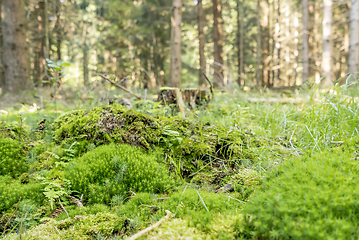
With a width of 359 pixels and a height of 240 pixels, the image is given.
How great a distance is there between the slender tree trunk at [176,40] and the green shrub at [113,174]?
7.87 meters

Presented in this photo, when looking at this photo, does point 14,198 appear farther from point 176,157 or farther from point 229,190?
point 229,190

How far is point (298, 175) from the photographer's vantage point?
1619 mm

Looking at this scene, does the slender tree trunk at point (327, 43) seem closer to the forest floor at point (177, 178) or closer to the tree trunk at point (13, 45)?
the forest floor at point (177, 178)

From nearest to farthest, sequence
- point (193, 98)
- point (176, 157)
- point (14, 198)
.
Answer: point (14, 198) → point (176, 157) → point (193, 98)

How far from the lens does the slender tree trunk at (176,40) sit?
9961 millimetres

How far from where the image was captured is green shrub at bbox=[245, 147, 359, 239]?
116 cm

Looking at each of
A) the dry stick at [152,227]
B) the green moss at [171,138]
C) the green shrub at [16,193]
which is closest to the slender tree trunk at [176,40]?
the green moss at [171,138]

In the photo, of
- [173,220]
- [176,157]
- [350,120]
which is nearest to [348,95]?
[350,120]

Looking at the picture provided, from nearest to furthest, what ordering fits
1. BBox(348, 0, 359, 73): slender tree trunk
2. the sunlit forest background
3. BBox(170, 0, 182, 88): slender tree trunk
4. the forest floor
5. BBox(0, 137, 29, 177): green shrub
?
the forest floor → BBox(0, 137, 29, 177): green shrub → the sunlit forest background → BBox(170, 0, 182, 88): slender tree trunk → BBox(348, 0, 359, 73): slender tree trunk

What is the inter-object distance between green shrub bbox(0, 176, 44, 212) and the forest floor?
0.01 meters

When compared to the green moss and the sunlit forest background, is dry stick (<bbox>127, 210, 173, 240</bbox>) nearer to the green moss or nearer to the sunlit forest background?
the green moss

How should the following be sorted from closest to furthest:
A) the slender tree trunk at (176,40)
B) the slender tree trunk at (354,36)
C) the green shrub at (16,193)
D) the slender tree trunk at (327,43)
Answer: the green shrub at (16,193) < the slender tree trunk at (176,40) < the slender tree trunk at (354,36) < the slender tree trunk at (327,43)

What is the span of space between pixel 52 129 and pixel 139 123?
1.57 meters

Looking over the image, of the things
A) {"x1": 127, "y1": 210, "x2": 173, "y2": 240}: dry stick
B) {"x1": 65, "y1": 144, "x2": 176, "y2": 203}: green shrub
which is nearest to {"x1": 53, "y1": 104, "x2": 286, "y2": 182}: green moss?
{"x1": 65, "y1": 144, "x2": 176, "y2": 203}: green shrub
